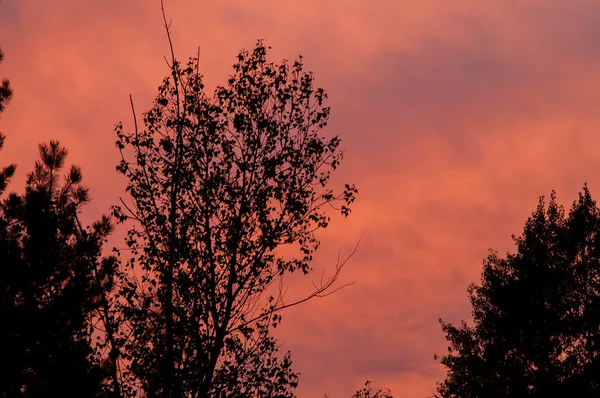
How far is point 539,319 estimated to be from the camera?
38.4 m

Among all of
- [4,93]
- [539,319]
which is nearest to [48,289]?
[4,93]

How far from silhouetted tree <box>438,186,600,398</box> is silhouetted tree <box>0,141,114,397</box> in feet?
78.6

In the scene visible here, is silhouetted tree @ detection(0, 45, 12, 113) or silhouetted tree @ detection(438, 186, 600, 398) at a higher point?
silhouetted tree @ detection(0, 45, 12, 113)

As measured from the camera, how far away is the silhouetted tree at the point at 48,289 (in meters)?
19.3

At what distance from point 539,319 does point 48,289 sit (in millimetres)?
26964

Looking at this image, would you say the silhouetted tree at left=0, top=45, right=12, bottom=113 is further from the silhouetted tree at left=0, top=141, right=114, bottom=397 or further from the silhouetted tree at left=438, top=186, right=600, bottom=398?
the silhouetted tree at left=438, top=186, right=600, bottom=398

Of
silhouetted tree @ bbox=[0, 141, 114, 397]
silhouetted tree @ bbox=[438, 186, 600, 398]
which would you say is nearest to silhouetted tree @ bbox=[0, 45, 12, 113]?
silhouetted tree @ bbox=[0, 141, 114, 397]

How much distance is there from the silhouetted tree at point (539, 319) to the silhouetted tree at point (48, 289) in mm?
23964

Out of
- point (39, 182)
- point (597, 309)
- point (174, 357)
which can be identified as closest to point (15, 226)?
point (39, 182)

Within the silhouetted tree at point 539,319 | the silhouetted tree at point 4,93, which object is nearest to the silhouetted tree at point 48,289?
the silhouetted tree at point 4,93

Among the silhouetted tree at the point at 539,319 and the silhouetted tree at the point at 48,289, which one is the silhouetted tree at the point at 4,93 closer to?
the silhouetted tree at the point at 48,289

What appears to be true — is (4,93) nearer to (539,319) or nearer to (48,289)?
(48,289)

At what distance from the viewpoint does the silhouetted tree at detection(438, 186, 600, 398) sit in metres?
37.0

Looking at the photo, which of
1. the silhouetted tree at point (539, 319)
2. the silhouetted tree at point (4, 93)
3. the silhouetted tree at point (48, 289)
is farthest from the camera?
the silhouetted tree at point (539, 319)
